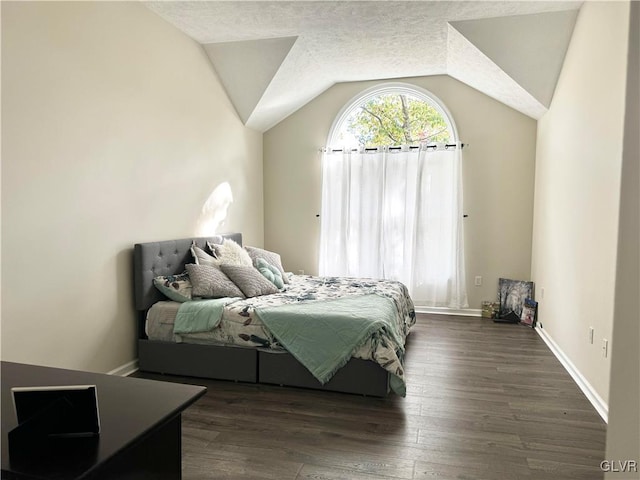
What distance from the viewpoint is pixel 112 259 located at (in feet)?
10.3

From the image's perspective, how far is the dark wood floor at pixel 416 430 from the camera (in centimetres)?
210

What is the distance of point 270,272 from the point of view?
13.8ft

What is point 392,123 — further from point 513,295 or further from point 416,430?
point 416,430

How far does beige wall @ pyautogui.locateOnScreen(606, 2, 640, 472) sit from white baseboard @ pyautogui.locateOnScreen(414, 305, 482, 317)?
13.3 ft

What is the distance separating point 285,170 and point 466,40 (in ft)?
9.11

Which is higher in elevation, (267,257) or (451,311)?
(267,257)

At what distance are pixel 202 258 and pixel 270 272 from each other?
681mm

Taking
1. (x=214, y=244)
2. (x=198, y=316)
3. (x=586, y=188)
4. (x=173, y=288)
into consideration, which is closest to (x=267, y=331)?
(x=198, y=316)

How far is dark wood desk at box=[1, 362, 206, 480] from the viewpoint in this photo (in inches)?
31.7

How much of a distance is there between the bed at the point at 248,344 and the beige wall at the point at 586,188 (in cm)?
133

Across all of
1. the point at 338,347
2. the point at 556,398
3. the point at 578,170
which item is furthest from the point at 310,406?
the point at 578,170

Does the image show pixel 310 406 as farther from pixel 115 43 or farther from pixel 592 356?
pixel 115 43

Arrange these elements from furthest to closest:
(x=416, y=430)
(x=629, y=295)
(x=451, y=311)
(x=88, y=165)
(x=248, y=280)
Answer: (x=451, y=311) < (x=248, y=280) < (x=88, y=165) < (x=416, y=430) < (x=629, y=295)

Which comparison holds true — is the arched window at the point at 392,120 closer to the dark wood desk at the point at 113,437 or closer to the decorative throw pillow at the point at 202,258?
the decorative throw pillow at the point at 202,258
